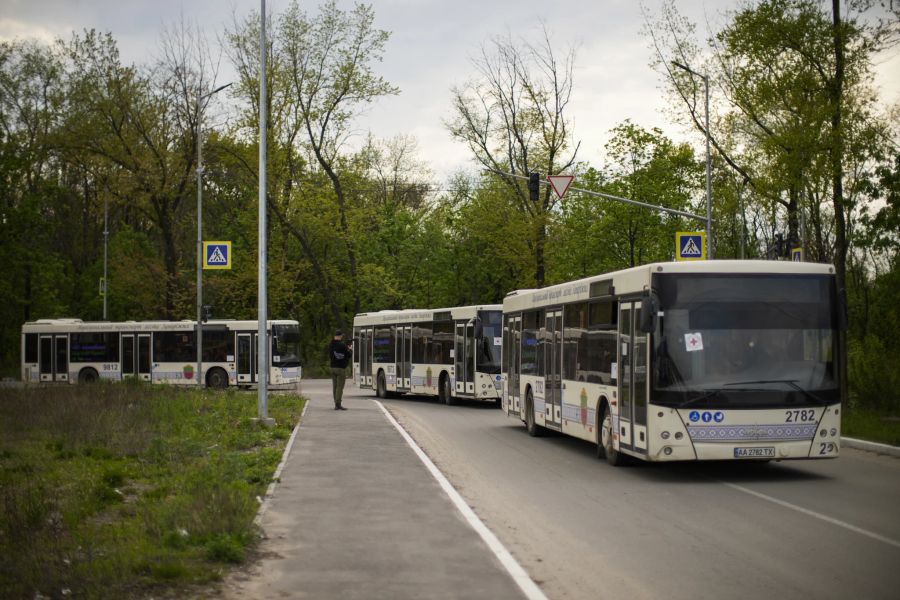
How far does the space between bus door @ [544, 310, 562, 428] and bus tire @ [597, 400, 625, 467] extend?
2.54 metres

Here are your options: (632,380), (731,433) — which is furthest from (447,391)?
(731,433)

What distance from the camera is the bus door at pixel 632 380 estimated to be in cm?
1538

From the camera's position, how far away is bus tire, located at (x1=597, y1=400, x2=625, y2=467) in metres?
17.0

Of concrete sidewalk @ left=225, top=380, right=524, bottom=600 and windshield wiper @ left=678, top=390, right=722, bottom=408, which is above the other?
Answer: windshield wiper @ left=678, top=390, right=722, bottom=408

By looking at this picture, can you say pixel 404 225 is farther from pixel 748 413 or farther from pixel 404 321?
pixel 748 413

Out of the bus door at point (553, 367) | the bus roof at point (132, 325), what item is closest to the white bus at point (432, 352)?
the bus roof at point (132, 325)

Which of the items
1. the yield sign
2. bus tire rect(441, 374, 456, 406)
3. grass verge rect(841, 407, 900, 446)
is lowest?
grass verge rect(841, 407, 900, 446)

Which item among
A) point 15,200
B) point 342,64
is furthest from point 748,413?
point 15,200

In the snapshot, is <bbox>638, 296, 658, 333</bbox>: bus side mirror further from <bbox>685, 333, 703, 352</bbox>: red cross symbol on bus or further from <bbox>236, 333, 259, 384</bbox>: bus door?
<bbox>236, 333, 259, 384</bbox>: bus door

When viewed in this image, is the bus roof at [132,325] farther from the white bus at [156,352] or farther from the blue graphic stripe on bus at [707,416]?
the blue graphic stripe on bus at [707,416]

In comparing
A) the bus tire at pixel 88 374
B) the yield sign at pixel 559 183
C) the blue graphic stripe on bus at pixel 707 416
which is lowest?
the blue graphic stripe on bus at pixel 707 416

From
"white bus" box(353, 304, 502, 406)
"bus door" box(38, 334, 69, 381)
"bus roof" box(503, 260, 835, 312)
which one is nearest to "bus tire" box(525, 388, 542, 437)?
"bus roof" box(503, 260, 835, 312)

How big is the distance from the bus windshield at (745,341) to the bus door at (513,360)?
369 inches

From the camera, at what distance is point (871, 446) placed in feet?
63.5
